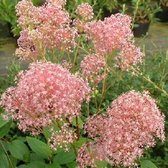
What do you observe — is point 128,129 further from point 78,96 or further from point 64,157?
point 64,157

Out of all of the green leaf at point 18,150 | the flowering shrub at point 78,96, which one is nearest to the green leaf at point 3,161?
the green leaf at point 18,150

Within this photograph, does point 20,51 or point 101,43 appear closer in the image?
point 101,43

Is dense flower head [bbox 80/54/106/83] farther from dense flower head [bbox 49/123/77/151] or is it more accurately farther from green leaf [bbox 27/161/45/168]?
green leaf [bbox 27/161/45/168]

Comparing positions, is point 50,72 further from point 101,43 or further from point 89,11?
point 89,11

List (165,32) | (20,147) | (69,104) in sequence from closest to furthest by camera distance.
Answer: (69,104)
(20,147)
(165,32)

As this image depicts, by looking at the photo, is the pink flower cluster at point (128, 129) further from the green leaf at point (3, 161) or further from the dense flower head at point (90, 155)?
the green leaf at point (3, 161)

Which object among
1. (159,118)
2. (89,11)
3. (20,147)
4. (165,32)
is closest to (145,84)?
(20,147)

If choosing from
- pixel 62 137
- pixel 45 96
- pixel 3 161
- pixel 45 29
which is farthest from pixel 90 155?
pixel 3 161

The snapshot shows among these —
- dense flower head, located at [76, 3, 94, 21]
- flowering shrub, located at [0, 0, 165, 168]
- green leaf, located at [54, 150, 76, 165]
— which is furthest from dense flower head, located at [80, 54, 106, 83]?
green leaf, located at [54, 150, 76, 165]
